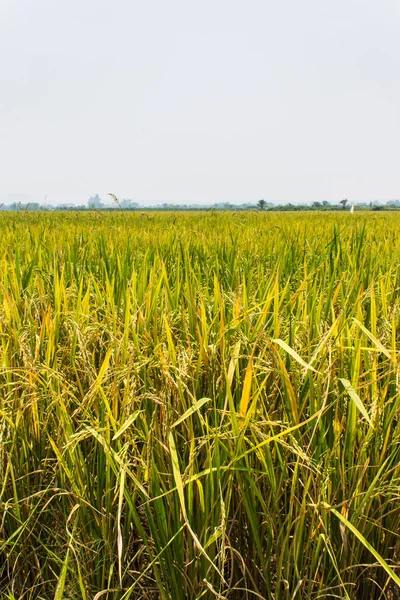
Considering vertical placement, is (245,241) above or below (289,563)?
above

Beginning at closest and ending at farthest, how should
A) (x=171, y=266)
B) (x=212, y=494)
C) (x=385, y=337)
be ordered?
(x=212, y=494)
(x=385, y=337)
(x=171, y=266)

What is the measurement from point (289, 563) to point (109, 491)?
1.13ft

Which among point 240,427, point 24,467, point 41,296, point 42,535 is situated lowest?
point 42,535

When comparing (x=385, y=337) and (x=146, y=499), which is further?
(x=385, y=337)

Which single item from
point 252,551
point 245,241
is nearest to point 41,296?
point 252,551

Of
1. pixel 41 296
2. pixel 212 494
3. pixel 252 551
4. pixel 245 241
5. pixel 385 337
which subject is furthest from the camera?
pixel 245 241

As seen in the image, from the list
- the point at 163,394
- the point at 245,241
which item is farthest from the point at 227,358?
the point at 245,241

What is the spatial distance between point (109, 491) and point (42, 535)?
0.99 feet

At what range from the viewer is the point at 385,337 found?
117 cm

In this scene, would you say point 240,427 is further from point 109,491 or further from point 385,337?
point 385,337

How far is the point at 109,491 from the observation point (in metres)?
0.87

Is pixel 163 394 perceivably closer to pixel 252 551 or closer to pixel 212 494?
pixel 212 494

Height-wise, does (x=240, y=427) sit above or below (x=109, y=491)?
above

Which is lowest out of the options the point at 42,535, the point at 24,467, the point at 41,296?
the point at 42,535
